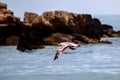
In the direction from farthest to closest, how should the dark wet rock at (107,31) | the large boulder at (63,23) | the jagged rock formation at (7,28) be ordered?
the dark wet rock at (107,31), the large boulder at (63,23), the jagged rock formation at (7,28)

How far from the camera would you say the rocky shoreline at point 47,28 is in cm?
9012

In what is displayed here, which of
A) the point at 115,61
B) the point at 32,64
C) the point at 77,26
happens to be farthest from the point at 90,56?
the point at 77,26

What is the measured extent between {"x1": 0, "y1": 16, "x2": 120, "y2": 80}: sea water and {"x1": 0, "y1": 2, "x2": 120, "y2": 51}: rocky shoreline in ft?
7.67

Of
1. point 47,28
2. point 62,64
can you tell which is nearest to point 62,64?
point 62,64

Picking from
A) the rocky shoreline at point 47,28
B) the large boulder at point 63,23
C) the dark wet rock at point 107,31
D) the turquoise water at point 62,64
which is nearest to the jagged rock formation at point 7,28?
the rocky shoreline at point 47,28

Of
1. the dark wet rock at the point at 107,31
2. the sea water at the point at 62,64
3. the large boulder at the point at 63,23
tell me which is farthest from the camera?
the dark wet rock at the point at 107,31

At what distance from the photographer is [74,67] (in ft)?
218

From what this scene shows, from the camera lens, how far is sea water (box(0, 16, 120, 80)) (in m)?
57.1

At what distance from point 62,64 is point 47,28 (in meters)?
24.6

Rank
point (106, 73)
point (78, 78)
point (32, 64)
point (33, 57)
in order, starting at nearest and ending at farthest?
point (78, 78)
point (106, 73)
point (32, 64)
point (33, 57)

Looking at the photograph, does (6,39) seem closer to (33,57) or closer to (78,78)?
(33,57)

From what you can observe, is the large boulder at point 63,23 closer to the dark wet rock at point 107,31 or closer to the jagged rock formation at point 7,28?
the jagged rock formation at point 7,28

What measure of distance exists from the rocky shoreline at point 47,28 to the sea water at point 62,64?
7.67ft

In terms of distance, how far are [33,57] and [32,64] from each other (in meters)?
9.16
